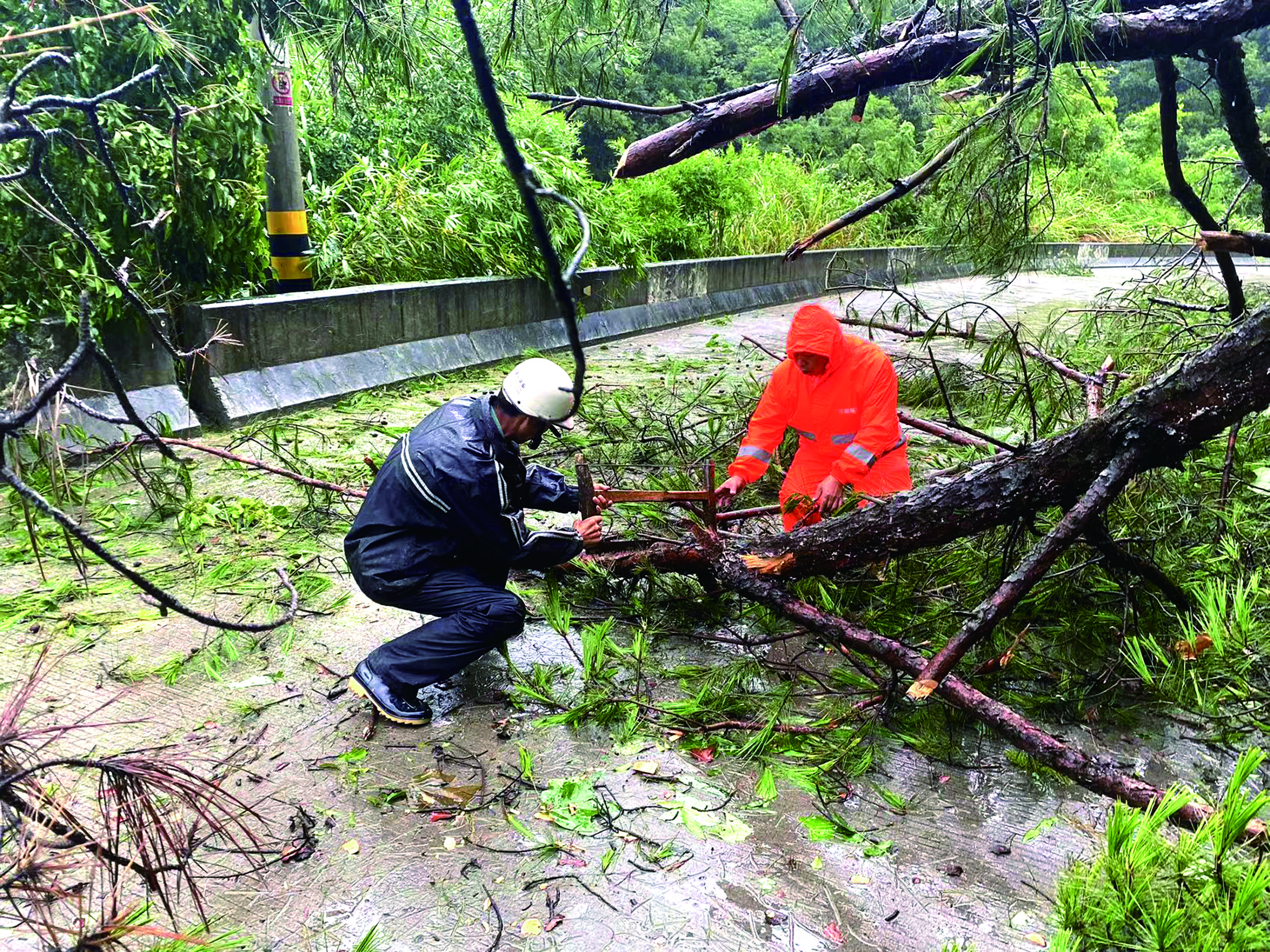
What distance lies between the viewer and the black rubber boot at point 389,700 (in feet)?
10.9

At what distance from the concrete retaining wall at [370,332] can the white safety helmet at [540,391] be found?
2.91 m

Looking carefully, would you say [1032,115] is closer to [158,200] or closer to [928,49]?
[928,49]

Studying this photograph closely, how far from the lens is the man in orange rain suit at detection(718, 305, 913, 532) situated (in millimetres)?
4363

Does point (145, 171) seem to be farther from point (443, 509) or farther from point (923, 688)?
point (923, 688)

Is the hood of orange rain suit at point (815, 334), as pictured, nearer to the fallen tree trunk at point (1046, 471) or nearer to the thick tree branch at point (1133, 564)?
the fallen tree trunk at point (1046, 471)

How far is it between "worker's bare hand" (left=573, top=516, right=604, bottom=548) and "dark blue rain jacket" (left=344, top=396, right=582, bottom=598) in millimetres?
114

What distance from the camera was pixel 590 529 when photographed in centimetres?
376

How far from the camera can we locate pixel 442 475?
11.2ft

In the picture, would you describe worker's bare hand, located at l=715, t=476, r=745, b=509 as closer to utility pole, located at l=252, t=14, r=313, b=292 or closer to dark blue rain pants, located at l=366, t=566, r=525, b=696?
dark blue rain pants, located at l=366, t=566, r=525, b=696

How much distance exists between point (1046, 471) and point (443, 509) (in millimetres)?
2185

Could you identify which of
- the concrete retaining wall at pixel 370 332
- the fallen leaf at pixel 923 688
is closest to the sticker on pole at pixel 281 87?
the concrete retaining wall at pixel 370 332

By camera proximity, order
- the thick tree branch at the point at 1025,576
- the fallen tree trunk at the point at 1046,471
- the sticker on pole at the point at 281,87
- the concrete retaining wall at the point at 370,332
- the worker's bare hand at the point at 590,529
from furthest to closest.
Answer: the sticker on pole at the point at 281,87 → the concrete retaining wall at the point at 370,332 → the worker's bare hand at the point at 590,529 → the fallen tree trunk at the point at 1046,471 → the thick tree branch at the point at 1025,576

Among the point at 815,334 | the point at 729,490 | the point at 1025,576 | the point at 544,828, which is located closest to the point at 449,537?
the point at 544,828

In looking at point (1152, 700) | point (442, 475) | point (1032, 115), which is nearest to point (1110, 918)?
point (1152, 700)
